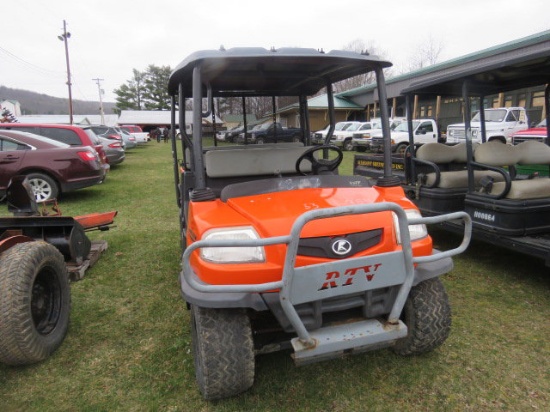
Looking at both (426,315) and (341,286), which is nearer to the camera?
(341,286)

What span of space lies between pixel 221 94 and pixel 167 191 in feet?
19.1

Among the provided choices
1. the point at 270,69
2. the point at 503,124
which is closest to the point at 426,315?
the point at 270,69

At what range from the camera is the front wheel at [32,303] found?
255 cm

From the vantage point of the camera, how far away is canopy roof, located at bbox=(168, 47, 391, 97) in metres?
2.57

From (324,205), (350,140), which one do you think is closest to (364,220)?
(324,205)

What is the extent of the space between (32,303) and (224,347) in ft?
5.73

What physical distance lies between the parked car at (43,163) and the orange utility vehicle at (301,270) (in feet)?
20.8

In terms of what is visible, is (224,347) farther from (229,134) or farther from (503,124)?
(503,124)

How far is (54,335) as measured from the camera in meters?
2.98

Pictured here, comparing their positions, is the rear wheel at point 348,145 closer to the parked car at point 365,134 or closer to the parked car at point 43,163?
the parked car at point 365,134

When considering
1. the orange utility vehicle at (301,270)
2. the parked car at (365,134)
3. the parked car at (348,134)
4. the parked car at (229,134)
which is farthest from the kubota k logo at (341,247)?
the parked car at (348,134)

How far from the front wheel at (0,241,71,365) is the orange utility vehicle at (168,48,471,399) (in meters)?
1.18

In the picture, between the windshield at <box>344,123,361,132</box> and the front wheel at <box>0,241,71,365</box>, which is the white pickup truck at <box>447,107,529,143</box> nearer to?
the windshield at <box>344,123,361,132</box>

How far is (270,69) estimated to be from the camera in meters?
3.52
